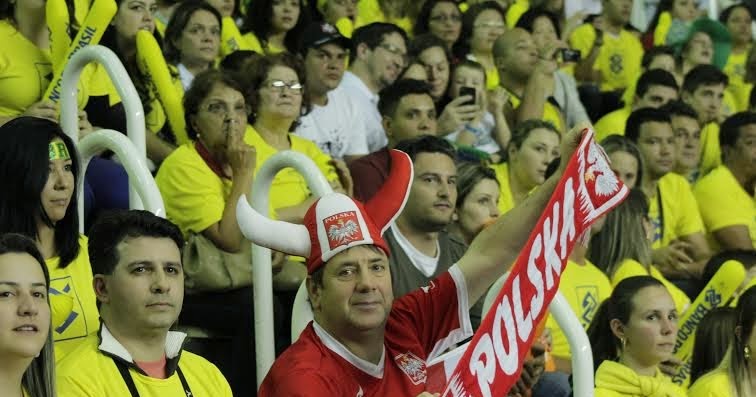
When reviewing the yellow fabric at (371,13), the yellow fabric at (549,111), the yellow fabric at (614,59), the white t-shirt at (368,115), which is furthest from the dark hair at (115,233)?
the yellow fabric at (614,59)

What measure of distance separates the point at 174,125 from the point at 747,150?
3691 mm

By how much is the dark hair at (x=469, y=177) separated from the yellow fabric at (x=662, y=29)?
5220 millimetres

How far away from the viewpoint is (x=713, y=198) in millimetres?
7941

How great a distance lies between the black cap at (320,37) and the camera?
6.98 m

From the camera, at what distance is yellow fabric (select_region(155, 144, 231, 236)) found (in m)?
5.06

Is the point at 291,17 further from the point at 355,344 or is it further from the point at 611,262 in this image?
the point at 355,344

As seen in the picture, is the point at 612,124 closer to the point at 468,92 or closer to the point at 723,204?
the point at 723,204

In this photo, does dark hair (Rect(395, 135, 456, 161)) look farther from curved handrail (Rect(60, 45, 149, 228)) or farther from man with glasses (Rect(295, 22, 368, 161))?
man with glasses (Rect(295, 22, 368, 161))

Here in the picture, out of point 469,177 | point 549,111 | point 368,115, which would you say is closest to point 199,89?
point 469,177

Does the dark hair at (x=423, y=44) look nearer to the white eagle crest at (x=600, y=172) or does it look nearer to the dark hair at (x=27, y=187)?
the dark hair at (x=27, y=187)

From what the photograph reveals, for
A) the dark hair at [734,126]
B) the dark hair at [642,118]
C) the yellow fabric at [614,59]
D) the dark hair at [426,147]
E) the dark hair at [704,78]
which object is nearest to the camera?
the dark hair at [426,147]

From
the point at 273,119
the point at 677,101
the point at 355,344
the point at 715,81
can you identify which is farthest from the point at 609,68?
the point at 355,344

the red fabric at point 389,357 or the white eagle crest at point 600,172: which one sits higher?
the white eagle crest at point 600,172

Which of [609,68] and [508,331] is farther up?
[609,68]
